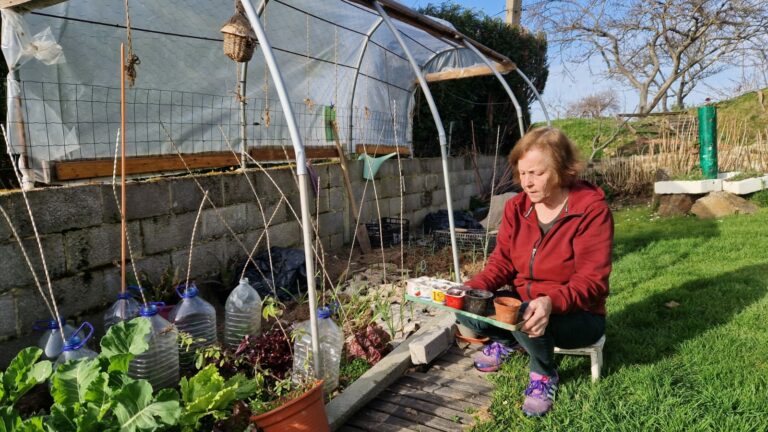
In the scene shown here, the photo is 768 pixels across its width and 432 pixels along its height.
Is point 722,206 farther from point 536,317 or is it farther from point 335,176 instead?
point 536,317

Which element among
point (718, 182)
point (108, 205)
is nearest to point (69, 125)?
point (108, 205)

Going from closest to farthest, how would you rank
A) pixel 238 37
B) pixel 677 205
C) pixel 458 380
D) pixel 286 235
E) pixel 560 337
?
pixel 560 337 < pixel 458 380 < pixel 238 37 < pixel 286 235 < pixel 677 205

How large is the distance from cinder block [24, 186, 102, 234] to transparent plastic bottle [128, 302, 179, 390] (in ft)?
3.28

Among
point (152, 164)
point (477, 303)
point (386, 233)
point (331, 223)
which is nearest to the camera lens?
point (477, 303)

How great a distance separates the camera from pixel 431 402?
2.55 meters

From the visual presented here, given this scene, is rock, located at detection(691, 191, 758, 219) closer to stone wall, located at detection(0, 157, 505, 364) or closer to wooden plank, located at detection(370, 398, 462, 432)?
stone wall, located at detection(0, 157, 505, 364)

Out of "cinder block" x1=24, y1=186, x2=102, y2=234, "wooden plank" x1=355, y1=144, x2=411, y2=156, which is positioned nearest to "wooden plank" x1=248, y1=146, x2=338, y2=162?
"wooden plank" x1=355, y1=144, x2=411, y2=156

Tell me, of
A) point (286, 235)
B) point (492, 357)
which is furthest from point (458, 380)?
point (286, 235)

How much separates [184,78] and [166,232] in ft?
5.63

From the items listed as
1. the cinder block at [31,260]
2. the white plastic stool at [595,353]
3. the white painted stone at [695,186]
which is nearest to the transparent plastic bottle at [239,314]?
the cinder block at [31,260]

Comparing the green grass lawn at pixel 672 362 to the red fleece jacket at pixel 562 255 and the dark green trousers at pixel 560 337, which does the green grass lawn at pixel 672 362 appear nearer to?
the dark green trousers at pixel 560 337

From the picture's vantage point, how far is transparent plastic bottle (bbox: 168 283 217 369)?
2818 mm

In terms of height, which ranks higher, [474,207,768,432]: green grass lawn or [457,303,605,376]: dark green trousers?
[457,303,605,376]: dark green trousers

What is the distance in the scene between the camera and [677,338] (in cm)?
293
